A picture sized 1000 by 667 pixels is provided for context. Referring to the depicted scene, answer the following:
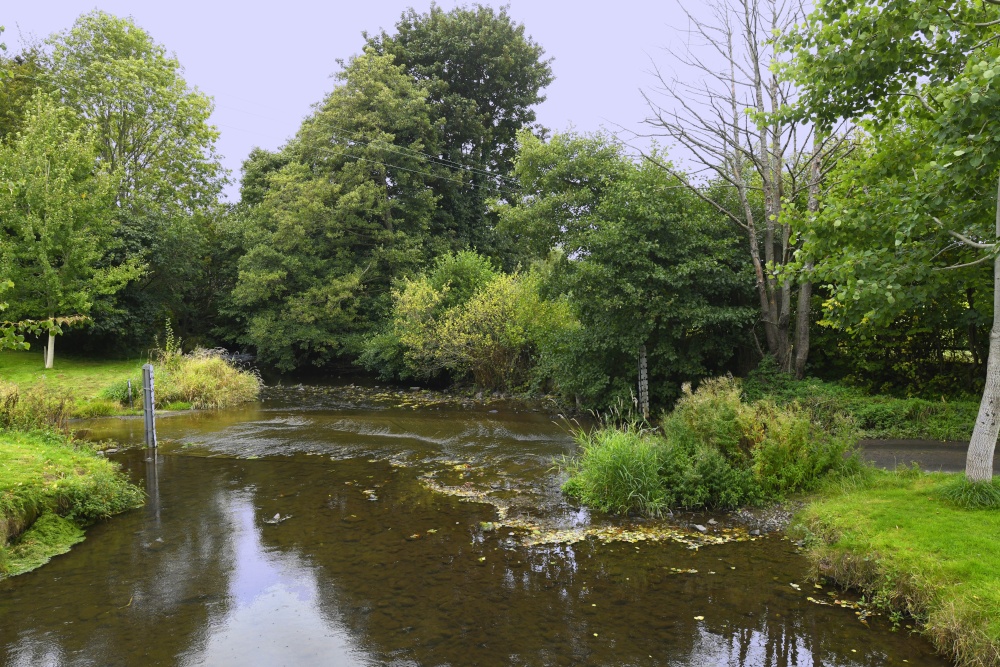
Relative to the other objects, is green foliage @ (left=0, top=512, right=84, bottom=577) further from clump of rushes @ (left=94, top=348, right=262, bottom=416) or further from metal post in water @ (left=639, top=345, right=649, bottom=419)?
clump of rushes @ (left=94, top=348, right=262, bottom=416)

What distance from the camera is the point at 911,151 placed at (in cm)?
895

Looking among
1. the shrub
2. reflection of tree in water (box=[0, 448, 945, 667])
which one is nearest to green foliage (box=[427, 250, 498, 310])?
the shrub

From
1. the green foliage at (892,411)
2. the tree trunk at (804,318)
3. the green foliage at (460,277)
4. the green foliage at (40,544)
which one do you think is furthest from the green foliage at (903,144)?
the green foliage at (460,277)

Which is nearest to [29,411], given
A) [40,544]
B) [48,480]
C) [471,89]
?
[48,480]

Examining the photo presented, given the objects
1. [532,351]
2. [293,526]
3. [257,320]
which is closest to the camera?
[293,526]

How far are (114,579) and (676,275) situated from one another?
12016mm

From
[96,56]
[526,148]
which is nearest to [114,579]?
[526,148]

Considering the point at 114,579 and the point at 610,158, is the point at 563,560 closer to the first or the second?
the point at 114,579

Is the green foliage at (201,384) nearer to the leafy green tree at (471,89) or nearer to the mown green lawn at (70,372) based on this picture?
the mown green lawn at (70,372)

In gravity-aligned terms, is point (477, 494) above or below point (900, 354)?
below

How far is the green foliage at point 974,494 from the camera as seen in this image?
675cm

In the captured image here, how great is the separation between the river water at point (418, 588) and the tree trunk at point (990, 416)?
215cm

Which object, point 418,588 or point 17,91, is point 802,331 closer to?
point 418,588

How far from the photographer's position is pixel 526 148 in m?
18.3
